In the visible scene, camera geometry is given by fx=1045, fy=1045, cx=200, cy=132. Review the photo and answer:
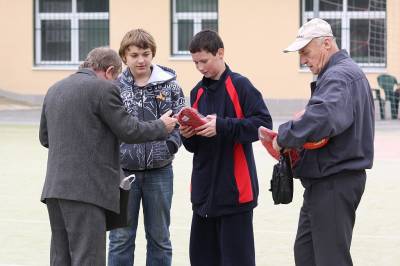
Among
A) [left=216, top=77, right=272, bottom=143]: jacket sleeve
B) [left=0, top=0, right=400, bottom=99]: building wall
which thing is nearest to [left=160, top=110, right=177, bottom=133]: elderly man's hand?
[left=216, top=77, right=272, bottom=143]: jacket sleeve

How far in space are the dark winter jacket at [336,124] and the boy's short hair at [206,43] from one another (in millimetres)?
753

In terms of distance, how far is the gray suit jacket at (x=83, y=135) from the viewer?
19.8ft

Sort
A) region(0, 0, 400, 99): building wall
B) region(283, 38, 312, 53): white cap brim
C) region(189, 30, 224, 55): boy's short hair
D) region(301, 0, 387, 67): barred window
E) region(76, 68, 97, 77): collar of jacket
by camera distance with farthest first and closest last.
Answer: region(0, 0, 400, 99): building wall < region(301, 0, 387, 67): barred window < region(189, 30, 224, 55): boy's short hair < region(76, 68, 97, 77): collar of jacket < region(283, 38, 312, 53): white cap brim

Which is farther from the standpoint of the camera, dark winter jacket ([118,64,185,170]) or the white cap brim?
dark winter jacket ([118,64,185,170])

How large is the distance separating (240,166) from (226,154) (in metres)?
0.12

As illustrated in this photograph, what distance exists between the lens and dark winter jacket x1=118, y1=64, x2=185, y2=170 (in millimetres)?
6887

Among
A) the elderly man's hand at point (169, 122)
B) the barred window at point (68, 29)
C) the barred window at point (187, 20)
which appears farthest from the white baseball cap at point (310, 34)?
the barred window at point (68, 29)

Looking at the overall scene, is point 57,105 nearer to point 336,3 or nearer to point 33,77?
point 336,3

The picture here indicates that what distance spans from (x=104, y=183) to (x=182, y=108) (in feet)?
2.48

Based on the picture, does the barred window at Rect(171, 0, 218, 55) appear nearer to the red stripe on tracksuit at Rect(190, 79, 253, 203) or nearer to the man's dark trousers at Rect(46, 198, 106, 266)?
the red stripe on tracksuit at Rect(190, 79, 253, 203)

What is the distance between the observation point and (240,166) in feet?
21.6

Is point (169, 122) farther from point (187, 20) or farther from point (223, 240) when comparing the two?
point (187, 20)

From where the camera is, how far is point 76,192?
6020mm

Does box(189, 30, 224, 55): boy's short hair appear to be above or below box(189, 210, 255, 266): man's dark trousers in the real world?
above
